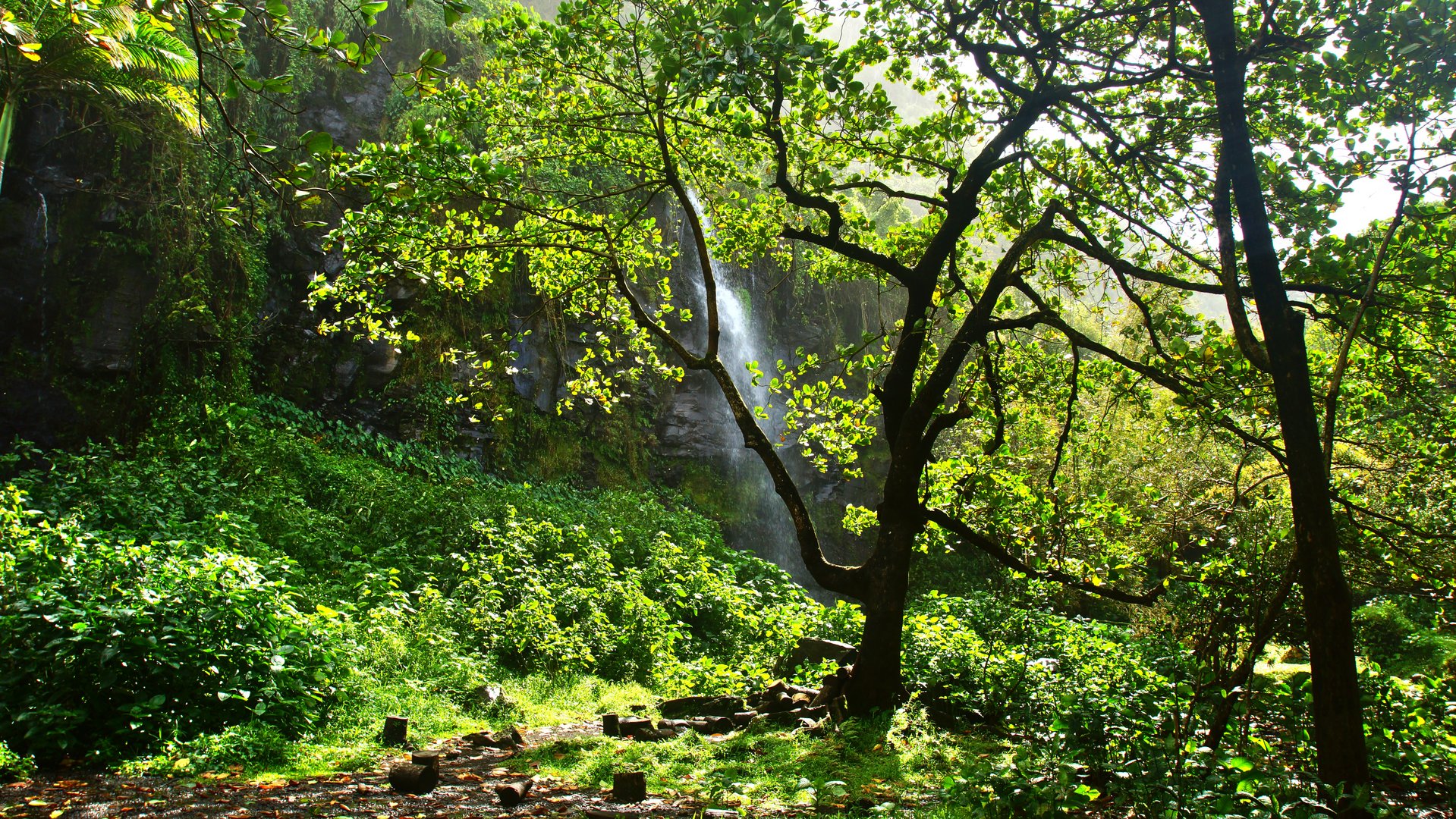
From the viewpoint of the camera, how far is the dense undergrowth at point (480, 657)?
13.1 feet

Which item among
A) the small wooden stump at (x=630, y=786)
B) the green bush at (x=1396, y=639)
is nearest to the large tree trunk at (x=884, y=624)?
the small wooden stump at (x=630, y=786)

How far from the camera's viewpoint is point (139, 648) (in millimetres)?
4516

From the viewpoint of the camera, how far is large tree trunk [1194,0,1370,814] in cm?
332

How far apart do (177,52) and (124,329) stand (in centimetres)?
393

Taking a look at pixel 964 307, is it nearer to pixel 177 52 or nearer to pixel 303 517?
pixel 303 517

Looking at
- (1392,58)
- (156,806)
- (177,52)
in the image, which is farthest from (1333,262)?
(177,52)

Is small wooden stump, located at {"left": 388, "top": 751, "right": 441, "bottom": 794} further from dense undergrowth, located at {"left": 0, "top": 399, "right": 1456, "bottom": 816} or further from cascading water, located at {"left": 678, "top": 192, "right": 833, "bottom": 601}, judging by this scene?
cascading water, located at {"left": 678, "top": 192, "right": 833, "bottom": 601}

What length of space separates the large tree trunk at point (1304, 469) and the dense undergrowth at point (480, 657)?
0.68 ft

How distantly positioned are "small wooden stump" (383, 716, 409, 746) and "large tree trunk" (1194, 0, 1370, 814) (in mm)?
4929

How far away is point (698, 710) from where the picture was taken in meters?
6.57

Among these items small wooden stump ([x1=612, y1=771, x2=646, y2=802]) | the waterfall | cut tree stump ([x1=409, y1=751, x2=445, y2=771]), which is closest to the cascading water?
the waterfall

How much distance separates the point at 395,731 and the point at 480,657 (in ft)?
7.83

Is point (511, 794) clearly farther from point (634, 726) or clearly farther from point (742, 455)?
point (742, 455)

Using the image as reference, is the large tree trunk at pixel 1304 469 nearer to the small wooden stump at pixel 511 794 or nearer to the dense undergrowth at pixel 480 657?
the dense undergrowth at pixel 480 657
